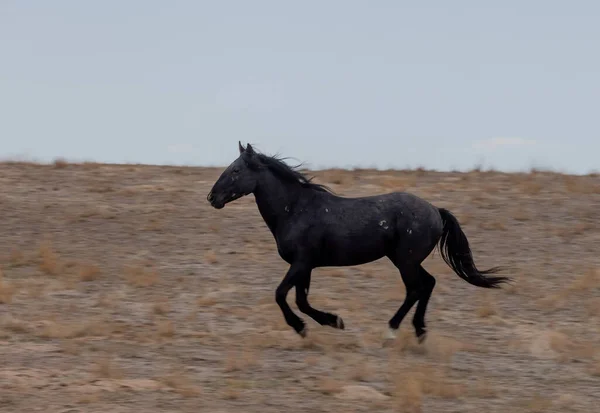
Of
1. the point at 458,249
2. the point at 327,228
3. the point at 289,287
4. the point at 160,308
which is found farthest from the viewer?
the point at 160,308

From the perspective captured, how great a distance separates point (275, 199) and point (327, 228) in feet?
2.33

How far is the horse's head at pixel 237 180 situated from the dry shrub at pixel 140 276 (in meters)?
3.31

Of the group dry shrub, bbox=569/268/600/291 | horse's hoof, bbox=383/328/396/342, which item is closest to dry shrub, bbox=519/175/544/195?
dry shrub, bbox=569/268/600/291

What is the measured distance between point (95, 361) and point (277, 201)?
278cm

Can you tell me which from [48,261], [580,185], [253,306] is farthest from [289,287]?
[580,185]

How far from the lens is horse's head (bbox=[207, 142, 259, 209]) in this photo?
1191 cm

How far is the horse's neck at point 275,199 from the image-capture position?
11820mm

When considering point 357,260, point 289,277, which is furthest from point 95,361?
point 357,260

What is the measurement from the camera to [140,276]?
49.3 ft

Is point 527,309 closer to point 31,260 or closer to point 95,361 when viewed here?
point 95,361

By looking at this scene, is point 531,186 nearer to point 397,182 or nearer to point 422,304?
point 397,182

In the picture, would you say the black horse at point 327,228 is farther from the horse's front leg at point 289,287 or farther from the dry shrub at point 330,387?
the dry shrub at point 330,387

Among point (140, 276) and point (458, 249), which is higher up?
point (458, 249)

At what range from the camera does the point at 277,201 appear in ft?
38.9
